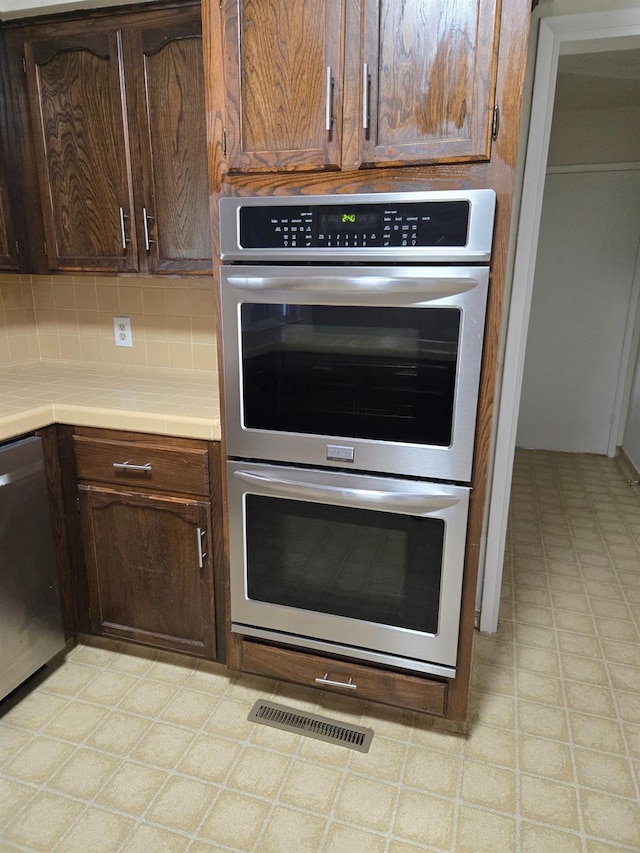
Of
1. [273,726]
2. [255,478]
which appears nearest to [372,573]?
[255,478]

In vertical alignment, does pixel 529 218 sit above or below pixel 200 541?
above

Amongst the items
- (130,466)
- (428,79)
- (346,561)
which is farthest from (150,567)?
(428,79)

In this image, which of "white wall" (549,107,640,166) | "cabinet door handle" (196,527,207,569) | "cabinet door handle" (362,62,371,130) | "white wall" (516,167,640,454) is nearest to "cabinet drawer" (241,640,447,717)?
"cabinet door handle" (196,527,207,569)

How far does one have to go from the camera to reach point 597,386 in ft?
13.8

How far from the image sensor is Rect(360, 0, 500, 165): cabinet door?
124 cm

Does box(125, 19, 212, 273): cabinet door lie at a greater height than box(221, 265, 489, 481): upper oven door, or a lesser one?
greater

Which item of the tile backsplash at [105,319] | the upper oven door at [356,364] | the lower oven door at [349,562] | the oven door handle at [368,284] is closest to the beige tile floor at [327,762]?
the lower oven door at [349,562]

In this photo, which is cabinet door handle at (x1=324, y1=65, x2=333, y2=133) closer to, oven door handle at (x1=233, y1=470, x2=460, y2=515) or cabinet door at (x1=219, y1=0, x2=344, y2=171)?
cabinet door at (x1=219, y1=0, x2=344, y2=171)

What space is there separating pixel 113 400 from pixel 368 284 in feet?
3.24

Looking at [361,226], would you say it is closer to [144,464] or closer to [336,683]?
[144,464]

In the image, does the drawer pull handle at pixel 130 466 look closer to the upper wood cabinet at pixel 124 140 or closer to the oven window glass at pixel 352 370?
the oven window glass at pixel 352 370

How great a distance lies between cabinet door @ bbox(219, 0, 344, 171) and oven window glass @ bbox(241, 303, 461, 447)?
38 cm

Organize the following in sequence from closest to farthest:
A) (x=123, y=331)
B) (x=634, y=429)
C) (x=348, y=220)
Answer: (x=348, y=220) < (x=123, y=331) < (x=634, y=429)

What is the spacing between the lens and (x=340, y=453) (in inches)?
60.1
